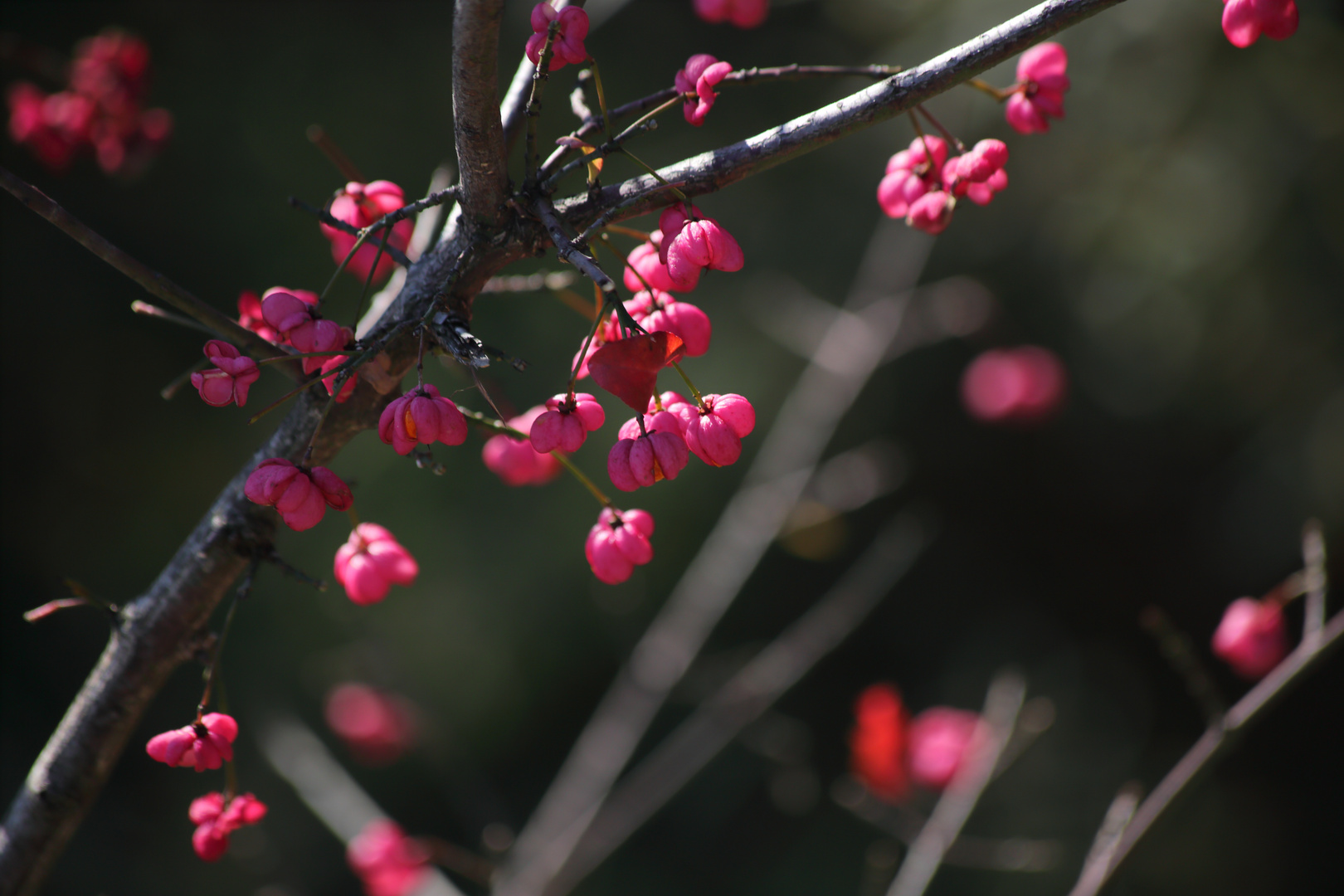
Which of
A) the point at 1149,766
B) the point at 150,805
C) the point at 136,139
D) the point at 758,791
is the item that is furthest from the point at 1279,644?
the point at 150,805

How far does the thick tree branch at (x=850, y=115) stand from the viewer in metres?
0.61

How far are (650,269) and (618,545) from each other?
10.4 inches

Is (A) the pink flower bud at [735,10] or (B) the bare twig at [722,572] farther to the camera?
(B) the bare twig at [722,572]

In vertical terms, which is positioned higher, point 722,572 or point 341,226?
point 722,572

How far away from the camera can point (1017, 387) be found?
2.13m

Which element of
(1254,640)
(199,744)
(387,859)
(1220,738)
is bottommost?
(387,859)

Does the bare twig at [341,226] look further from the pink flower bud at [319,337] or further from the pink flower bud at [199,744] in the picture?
the pink flower bud at [199,744]

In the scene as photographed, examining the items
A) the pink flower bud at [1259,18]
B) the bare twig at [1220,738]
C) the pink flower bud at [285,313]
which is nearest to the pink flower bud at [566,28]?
the pink flower bud at [285,313]

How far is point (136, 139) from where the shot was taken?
4.91 feet

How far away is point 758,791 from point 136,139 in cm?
262


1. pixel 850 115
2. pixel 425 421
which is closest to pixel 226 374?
pixel 425 421

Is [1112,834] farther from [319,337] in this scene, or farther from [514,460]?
[319,337]

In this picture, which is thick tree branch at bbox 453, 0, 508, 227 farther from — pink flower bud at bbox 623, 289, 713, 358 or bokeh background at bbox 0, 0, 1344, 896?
bokeh background at bbox 0, 0, 1344, 896

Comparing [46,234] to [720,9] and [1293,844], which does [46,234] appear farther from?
[1293,844]
